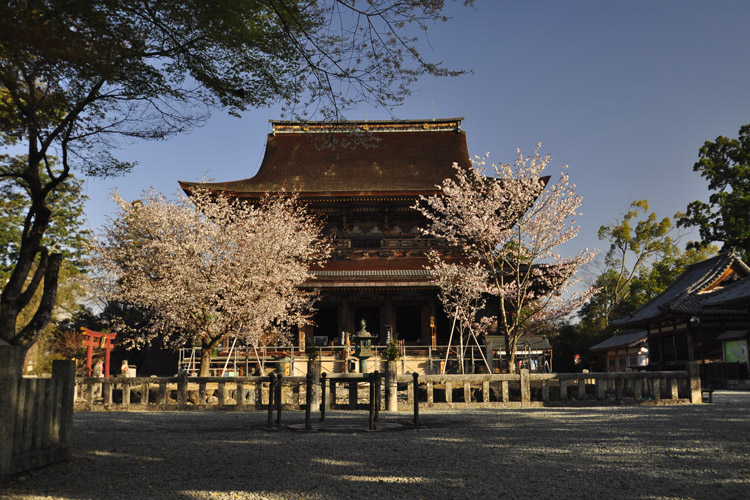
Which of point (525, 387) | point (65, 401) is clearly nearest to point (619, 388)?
point (525, 387)

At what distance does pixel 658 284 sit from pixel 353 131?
125 feet

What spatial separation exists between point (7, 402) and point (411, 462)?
13.0 feet

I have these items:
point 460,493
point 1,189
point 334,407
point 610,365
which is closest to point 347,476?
point 460,493

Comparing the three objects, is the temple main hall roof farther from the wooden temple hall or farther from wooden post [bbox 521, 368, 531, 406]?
wooden post [bbox 521, 368, 531, 406]

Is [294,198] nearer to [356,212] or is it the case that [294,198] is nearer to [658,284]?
[356,212]

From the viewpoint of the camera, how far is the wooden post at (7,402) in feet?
16.3

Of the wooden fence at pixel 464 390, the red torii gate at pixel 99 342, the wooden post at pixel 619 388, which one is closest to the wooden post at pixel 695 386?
the wooden fence at pixel 464 390

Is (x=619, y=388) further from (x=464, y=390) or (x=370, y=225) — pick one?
(x=370, y=225)

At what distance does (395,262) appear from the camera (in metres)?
24.6

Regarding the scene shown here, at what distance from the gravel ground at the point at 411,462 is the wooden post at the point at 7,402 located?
0.82 ft

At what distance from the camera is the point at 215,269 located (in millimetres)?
19297

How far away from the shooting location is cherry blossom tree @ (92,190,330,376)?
61.8 feet

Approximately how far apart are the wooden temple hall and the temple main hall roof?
0.17ft

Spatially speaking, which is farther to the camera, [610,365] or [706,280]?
[610,365]
